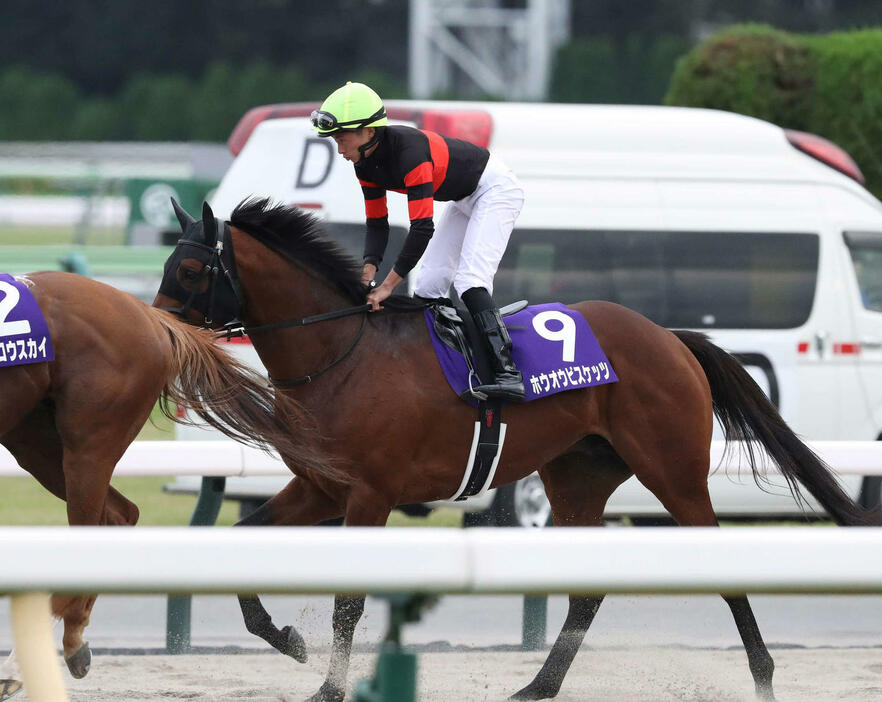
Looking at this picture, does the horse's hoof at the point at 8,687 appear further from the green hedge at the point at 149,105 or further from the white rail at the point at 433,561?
the green hedge at the point at 149,105

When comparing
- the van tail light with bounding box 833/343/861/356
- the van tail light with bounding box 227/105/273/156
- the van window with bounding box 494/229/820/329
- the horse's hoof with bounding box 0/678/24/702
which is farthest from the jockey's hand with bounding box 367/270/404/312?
the van tail light with bounding box 833/343/861/356

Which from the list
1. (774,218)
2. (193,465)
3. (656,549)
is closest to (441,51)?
(774,218)

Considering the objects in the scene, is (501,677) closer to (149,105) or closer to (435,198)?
(435,198)

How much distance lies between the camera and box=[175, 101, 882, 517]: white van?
7160 millimetres

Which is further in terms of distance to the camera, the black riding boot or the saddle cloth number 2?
the black riding boot

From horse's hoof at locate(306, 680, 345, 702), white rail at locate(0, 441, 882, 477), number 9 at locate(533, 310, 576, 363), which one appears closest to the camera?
horse's hoof at locate(306, 680, 345, 702)

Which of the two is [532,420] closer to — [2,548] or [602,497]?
[602,497]

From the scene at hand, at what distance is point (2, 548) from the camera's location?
7.63 ft

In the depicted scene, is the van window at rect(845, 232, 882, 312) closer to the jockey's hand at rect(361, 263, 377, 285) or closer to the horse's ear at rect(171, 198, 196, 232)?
the jockey's hand at rect(361, 263, 377, 285)

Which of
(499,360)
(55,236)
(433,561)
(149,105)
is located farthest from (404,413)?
(149,105)

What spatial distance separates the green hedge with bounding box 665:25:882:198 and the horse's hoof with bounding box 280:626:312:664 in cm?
682

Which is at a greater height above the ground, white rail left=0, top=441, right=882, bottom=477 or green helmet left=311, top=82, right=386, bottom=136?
green helmet left=311, top=82, right=386, bottom=136

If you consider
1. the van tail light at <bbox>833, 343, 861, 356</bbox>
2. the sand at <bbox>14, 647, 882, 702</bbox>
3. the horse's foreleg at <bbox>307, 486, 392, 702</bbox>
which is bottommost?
the van tail light at <bbox>833, 343, 861, 356</bbox>

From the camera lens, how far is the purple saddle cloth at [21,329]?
4262 mm
